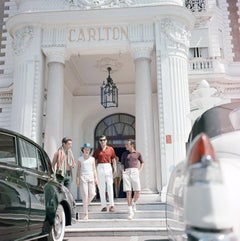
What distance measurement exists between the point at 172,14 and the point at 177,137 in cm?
437

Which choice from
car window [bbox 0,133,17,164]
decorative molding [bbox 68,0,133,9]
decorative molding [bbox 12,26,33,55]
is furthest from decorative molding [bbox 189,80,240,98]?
car window [bbox 0,133,17,164]

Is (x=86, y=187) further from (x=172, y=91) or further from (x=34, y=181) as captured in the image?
(x=172, y=91)

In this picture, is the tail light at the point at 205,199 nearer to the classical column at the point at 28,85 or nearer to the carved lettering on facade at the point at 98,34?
the classical column at the point at 28,85

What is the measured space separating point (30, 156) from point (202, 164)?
3.51 meters

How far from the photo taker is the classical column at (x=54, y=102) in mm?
11453

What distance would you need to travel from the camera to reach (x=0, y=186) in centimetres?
380

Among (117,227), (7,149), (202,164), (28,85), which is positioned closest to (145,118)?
(28,85)

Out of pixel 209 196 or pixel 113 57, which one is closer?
pixel 209 196

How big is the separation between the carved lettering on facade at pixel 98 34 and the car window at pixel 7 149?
27.7 feet

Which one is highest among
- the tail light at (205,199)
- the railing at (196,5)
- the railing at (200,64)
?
the railing at (196,5)

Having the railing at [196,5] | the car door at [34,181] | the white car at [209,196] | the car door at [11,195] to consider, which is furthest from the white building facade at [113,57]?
the white car at [209,196]

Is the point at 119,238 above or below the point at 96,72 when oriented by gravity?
below

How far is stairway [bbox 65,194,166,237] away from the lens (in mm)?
6906

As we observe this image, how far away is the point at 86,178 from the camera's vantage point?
805cm
